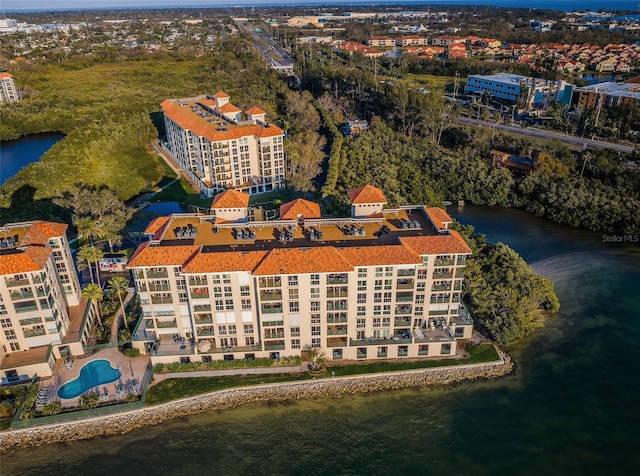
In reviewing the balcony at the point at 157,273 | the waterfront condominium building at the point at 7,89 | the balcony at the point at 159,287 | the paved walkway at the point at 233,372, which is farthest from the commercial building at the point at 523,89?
the waterfront condominium building at the point at 7,89

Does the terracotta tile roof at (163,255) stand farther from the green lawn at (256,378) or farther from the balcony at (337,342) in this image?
the balcony at (337,342)

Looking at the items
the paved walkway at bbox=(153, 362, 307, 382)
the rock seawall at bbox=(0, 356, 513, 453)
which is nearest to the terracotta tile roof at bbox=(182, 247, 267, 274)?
the paved walkway at bbox=(153, 362, 307, 382)

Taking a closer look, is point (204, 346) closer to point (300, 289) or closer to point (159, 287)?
point (159, 287)

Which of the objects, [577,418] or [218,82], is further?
[218,82]

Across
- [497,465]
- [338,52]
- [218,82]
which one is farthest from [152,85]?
[497,465]

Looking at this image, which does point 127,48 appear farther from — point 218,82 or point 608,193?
point 608,193

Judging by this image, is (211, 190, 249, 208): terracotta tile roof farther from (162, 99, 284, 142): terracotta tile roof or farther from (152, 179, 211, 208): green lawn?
(162, 99, 284, 142): terracotta tile roof

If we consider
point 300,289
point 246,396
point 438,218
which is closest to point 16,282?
point 246,396
